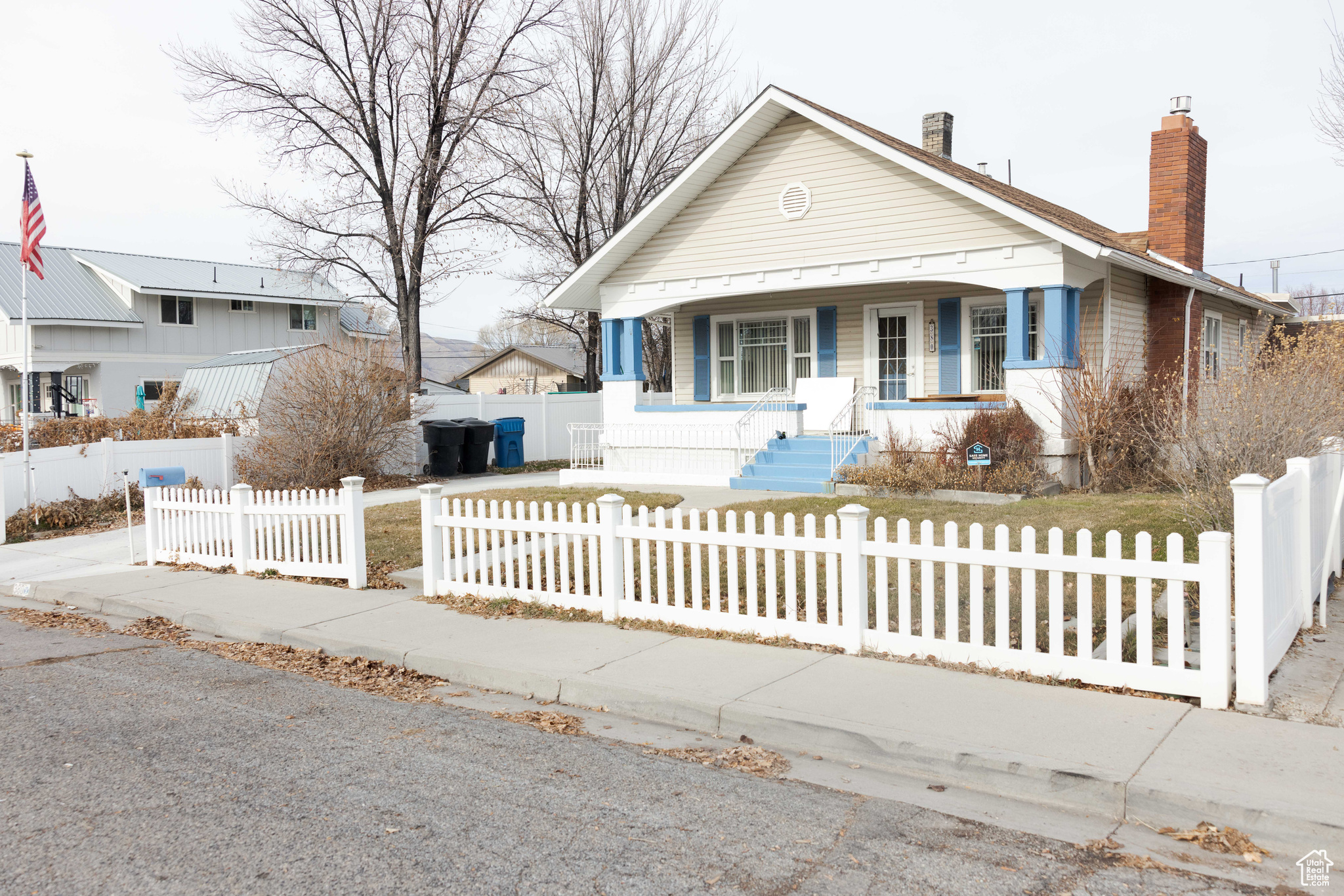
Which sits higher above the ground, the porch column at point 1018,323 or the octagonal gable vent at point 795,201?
the octagonal gable vent at point 795,201

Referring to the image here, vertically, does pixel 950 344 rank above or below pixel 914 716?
above

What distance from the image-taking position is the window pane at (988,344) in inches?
667

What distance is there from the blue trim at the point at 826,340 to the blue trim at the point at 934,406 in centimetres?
253

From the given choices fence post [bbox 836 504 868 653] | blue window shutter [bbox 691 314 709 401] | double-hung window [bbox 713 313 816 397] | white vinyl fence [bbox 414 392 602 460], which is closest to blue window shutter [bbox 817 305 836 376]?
double-hung window [bbox 713 313 816 397]

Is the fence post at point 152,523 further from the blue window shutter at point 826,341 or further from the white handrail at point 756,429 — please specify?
the blue window shutter at point 826,341

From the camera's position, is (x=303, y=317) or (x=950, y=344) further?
(x=303, y=317)

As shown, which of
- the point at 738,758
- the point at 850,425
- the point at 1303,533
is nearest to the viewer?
the point at 738,758

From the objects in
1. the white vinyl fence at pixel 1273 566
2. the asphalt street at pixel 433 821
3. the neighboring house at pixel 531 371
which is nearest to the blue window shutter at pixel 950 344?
the white vinyl fence at pixel 1273 566

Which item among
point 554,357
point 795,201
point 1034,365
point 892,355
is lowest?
point 1034,365

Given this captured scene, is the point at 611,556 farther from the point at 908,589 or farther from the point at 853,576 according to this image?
the point at 908,589

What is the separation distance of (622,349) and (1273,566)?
47.3 feet

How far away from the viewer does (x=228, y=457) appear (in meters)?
16.9

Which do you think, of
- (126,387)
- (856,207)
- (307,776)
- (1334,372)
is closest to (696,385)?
(856,207)

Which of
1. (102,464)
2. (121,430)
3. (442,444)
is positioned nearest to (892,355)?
(442,444)
